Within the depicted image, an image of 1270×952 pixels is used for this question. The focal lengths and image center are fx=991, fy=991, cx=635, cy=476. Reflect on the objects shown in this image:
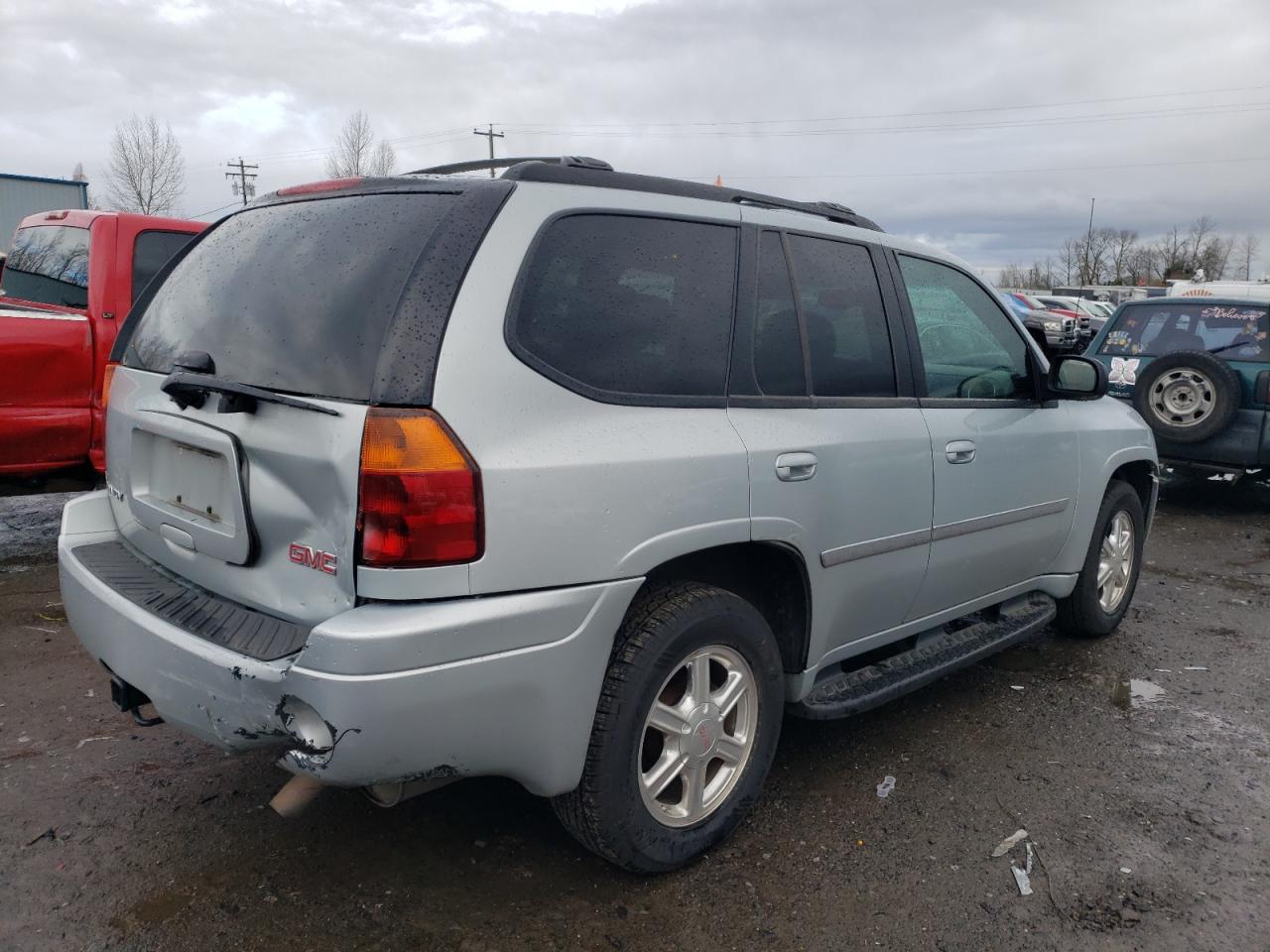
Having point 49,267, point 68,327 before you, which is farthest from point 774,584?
point 49,267

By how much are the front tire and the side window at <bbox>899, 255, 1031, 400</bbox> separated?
131 centimetres

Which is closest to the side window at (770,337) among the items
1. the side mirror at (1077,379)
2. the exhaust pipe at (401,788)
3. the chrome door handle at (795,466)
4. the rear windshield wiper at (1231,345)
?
the chrome door handle at (795,466)

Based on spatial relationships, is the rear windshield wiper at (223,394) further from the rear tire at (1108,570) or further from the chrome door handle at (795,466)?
the rear tire at (1108,570)

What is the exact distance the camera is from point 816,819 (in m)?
3.07

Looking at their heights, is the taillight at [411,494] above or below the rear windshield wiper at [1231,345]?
below

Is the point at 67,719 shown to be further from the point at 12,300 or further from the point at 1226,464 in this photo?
the point at 1226,464

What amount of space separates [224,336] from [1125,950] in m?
2.77

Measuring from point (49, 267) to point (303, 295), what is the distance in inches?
173

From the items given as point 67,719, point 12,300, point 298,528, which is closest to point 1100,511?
point 298,528

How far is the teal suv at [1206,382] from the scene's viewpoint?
7312 millimetres

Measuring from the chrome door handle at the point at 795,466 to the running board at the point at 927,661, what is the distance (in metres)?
0.73

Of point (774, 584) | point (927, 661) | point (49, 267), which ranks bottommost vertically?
point (927, 661)

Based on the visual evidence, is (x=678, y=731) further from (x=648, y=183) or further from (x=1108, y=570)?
(x=1108, y=570)

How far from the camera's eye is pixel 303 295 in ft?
7.93
